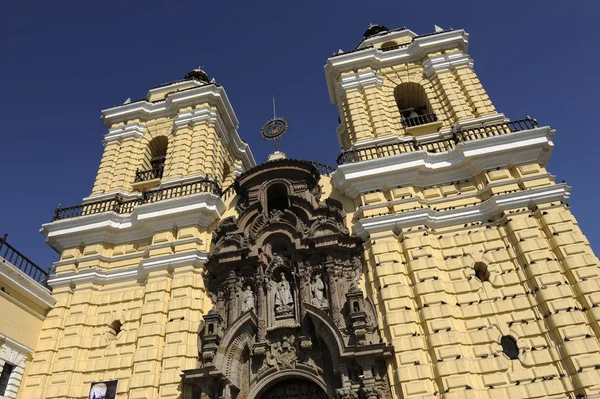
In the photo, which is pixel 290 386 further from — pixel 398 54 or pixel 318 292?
pixel 398 54

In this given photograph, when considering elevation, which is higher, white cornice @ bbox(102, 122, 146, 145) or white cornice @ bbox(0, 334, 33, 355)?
white cornice @ bbox(102, 122, 146, 145)

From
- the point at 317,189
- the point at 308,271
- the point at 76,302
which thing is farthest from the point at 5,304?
the point at 317,189

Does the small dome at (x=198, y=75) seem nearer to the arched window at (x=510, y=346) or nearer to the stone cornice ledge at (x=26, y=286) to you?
the stone cornice ledge at (x=26, y=286)

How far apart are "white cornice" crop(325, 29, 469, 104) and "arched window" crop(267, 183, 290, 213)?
21.4ft

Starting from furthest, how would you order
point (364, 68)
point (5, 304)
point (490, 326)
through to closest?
point (364, 68) < point (5, 304) < point (490, 326)

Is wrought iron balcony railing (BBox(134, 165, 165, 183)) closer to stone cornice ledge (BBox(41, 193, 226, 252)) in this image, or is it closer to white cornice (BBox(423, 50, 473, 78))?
stone cornice ledge (BBox(41, 193, 226, 252))

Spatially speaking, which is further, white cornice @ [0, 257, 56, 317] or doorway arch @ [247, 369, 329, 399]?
white cornice @ [0, 257, 56, 317]

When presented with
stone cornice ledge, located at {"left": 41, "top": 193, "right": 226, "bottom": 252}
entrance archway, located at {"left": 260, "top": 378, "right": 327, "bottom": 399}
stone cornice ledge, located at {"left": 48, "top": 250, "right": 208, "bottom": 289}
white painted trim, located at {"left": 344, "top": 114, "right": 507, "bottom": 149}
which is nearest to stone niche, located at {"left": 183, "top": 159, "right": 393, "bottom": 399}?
entrance archway, located at {"left": 260, "top": 378, "right": 327, "bottom": 399}

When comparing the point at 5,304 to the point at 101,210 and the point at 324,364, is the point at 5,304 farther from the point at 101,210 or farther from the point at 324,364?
the point at 324,364

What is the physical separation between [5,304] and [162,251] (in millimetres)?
4318

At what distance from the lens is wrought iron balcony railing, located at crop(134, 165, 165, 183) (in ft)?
59.8

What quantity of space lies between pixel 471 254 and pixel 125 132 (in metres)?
14.8

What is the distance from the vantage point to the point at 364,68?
61.7 ft

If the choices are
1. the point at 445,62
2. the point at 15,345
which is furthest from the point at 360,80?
the point at 15,345
